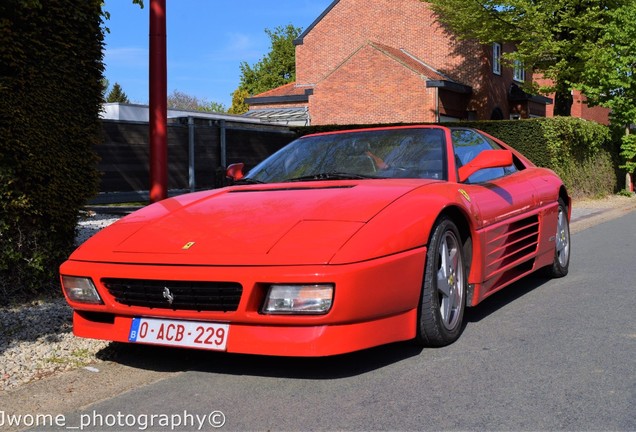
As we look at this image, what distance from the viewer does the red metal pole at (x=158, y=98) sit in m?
6.57

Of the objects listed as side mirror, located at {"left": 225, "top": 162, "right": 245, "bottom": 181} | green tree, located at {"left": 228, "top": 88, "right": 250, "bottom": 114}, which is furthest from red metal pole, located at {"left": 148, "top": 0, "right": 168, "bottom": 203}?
green tree, located at {"left": 228, "top": 88, "right": 250, "bottom": 114}


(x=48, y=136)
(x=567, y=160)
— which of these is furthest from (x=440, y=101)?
(x=48, y=136)

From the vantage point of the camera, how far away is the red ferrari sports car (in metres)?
3.35

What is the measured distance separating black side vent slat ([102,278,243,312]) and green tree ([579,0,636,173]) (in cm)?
2094

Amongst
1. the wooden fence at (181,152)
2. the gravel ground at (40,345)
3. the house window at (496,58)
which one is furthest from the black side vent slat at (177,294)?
the house window at (496,58)

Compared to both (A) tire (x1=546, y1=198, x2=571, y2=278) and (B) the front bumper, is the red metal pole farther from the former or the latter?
(A) tire (x1=546, y1=198, x2=571, y2=278)

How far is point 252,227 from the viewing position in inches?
149

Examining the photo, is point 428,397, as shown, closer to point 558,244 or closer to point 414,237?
point 414,237

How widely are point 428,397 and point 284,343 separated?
2.42 feet

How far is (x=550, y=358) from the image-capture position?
13.1 ft

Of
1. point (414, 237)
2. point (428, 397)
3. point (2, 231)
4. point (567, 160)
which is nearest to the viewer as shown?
point (428, 397)

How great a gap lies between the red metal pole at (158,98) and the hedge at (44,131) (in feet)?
2.32

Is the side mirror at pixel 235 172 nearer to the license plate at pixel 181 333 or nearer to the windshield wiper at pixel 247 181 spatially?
the windshield wiper at pixel 247 181

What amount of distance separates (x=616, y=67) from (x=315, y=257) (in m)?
21.9
